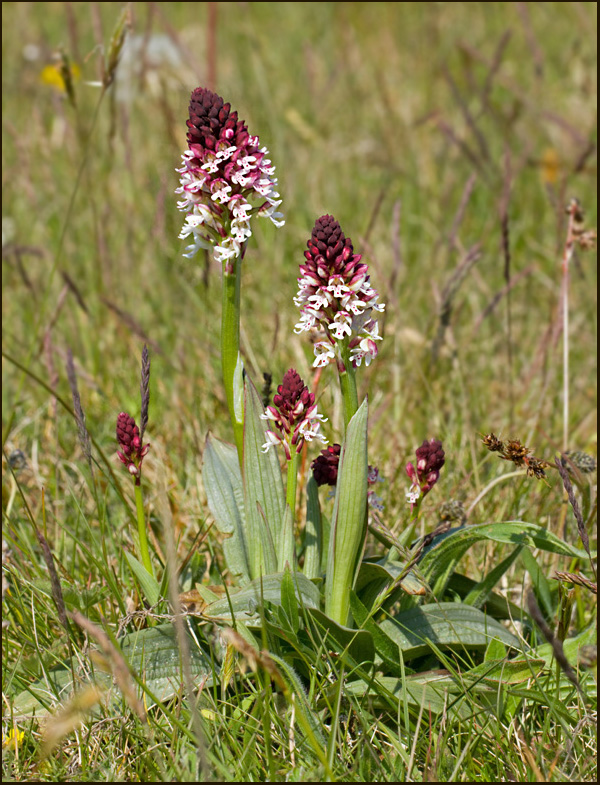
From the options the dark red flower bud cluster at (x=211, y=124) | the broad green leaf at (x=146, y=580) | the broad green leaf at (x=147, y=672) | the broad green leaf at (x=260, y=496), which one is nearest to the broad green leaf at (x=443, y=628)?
the broad green leaf at (x=260, y=496)

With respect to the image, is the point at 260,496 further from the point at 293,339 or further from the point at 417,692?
the point at 293,339

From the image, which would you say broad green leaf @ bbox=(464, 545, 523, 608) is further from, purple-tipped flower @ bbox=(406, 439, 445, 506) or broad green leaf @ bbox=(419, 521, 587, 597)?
purple-tipped flower @ bbox=(406, 439, 445, 506)

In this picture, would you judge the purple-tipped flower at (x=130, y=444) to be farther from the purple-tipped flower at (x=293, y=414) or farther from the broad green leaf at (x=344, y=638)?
the broad green leaf at (x=344, y=638)

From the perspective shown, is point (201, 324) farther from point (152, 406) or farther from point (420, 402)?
point (420, 402)

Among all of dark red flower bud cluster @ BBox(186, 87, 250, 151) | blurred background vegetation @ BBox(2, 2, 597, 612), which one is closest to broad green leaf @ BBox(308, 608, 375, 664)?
blurred background vegetation @ BBox(2, 2, 597, 612)

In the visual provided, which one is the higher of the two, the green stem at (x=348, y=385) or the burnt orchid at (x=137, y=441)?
the green stem at (x=348, y=385)

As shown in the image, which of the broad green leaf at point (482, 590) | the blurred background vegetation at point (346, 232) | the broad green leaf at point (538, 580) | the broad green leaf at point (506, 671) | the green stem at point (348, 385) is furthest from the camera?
the blurred background vegetation at point (346, 232)

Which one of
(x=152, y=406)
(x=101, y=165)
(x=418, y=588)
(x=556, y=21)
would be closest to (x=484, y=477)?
(x=418, y=588)
